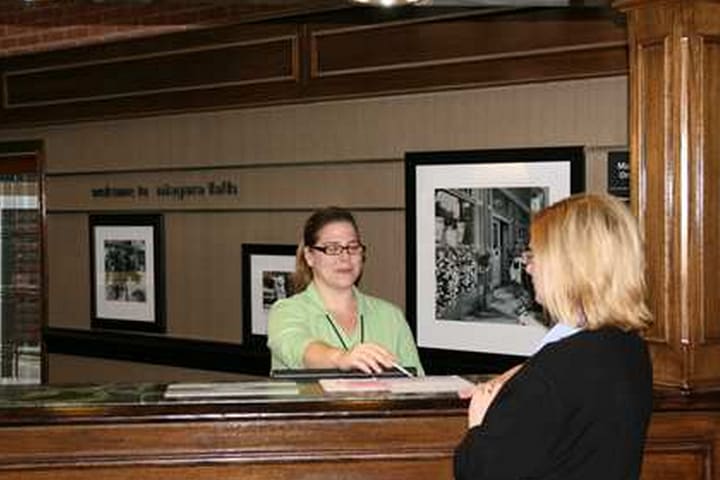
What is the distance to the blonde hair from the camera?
7.57 ft

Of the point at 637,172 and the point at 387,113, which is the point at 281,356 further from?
the point at 387,113

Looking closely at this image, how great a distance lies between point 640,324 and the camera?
233 cm

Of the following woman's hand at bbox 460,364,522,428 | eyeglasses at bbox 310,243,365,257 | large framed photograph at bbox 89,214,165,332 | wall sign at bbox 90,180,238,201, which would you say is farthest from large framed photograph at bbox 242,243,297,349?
woman's hand at bbox 460,364,522,428

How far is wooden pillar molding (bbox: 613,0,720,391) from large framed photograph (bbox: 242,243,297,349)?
11.5ft

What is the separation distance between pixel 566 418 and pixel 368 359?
1.23 m

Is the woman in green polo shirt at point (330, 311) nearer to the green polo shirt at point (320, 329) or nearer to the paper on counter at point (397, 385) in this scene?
the green polo shirt at point (320, 329)

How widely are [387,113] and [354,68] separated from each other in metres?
0.32

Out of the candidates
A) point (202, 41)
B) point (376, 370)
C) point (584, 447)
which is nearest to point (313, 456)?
point (376, 370)

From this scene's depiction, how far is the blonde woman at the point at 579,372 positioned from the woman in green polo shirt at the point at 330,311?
1278 mm

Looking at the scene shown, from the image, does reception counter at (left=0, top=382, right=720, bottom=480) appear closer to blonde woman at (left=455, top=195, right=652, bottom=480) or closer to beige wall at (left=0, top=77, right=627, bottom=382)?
blonde woman at (left=455, top=195, right=652, bottom=480)

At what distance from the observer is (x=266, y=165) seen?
6.81 meters

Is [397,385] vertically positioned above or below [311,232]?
below

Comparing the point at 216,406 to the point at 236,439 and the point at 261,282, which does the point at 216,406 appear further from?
the point at 261,282

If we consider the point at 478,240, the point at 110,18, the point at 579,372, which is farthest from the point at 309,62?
the point at 579,372
